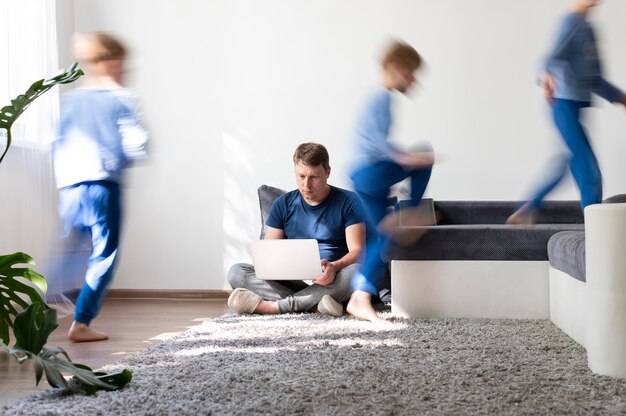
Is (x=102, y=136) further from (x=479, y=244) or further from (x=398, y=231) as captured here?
(x=479, y=244)

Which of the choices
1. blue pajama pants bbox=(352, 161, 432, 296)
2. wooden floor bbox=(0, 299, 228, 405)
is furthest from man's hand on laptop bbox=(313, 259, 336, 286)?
wooden floor bbox=(0, 299, 228, 405)

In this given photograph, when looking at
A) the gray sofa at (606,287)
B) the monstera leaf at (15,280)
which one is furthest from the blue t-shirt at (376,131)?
the monstera leaf at (15,280)

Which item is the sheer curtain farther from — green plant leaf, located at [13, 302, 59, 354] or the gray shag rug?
green plant leaf, located at [13, 302, 59, 354]

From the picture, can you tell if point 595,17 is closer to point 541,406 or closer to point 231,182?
point 231,182

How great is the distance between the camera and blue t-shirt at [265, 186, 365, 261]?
410cm

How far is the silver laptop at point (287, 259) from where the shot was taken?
3799 millimetres

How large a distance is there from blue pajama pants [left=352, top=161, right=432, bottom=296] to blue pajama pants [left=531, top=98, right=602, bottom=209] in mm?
616

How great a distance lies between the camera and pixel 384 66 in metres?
3.62

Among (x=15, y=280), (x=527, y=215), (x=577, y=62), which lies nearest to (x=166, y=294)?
(x=527, y=215)

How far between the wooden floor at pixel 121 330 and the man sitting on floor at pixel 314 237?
27cm

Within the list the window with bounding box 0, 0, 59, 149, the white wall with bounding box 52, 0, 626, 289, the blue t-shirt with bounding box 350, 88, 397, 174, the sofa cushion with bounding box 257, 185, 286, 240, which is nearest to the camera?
the blue t-shirt with bounding box 350, 88, 397, 174

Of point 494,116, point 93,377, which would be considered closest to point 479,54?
point 494,116

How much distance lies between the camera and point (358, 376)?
7.66 feet

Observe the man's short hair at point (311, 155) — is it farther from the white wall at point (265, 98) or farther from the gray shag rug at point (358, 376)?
the white wall at point (265, 98)
